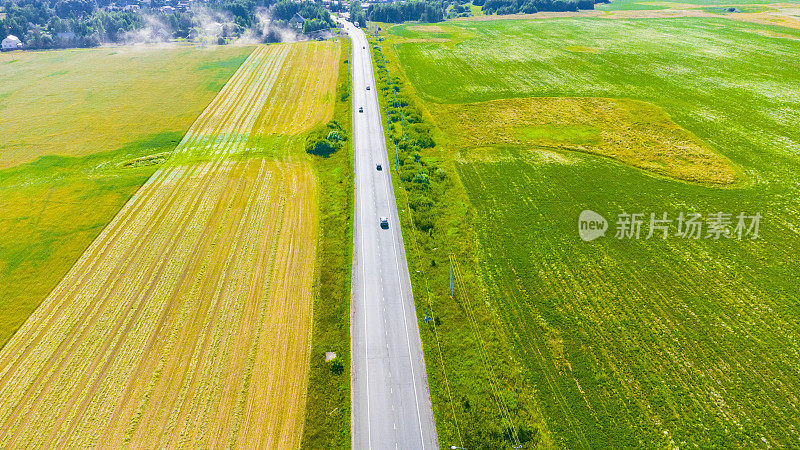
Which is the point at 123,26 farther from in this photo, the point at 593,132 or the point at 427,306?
→ the point at 427,306

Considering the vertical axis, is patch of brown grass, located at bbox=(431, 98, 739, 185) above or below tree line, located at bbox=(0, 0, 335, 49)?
below

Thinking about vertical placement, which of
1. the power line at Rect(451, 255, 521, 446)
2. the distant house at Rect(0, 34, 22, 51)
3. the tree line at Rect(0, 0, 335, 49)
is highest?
the tree line at Rect(0, 0, 335, 49)

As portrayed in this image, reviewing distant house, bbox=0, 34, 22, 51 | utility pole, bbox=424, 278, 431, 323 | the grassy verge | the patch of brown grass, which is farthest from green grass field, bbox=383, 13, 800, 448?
distant house, bbox=0, 34, 22, 51

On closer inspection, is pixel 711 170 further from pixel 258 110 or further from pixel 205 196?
pixel 258 110

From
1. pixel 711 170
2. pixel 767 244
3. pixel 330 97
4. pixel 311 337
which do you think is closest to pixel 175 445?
pixel 311 337

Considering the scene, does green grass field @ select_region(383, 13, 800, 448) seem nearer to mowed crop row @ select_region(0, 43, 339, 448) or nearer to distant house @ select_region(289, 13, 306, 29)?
→ mowed crop row @ select_region(0, 43, 339, 448)
